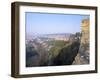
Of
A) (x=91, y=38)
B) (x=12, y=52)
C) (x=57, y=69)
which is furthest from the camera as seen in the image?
(x=91, y=38)

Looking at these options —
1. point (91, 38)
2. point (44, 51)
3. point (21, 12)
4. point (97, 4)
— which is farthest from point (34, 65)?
point (97, 4)

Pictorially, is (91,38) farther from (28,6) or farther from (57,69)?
(28,6)

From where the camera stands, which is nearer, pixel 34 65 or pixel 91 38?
pixel 34 65

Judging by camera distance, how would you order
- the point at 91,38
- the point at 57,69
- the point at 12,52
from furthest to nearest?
1. the point at 91,38
2. the point at 57,69
3. the point at 12,52

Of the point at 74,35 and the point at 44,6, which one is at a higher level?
the point at 44,6

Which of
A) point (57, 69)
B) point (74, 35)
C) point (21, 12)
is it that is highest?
point (21, 12)

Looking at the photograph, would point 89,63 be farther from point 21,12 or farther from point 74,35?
point 21,12
